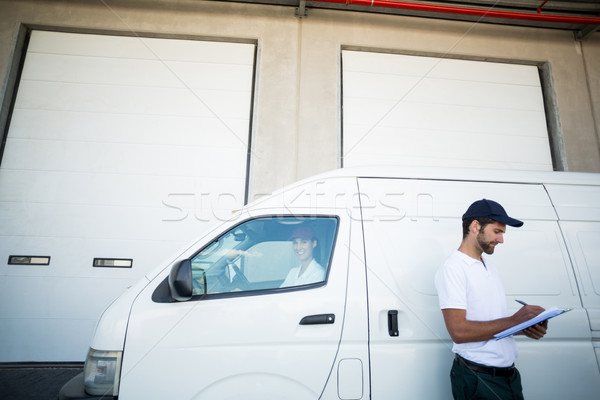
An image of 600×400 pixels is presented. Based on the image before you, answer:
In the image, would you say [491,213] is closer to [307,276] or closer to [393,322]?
[393,322]

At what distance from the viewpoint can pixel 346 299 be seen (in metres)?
1.97

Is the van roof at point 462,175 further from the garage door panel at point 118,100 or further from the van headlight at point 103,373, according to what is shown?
the garage door panel at point 118,100

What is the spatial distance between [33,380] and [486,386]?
5176mm

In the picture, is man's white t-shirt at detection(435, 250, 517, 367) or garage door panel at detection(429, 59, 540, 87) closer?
man's white t-shirt at detection(435, 250, 517, 367)

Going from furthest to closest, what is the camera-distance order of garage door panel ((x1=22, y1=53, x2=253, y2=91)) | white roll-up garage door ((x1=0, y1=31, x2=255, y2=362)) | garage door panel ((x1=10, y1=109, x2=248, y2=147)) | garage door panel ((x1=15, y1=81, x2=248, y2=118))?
garage door panel ((x1=22, y1=53, x2=253, y2=91)) → garage door panel ((x1=15, y1=81, x2=248, y2=118)) → garage door panel ((x1=10, y1=109, x2=248, y2=147)) → white roll-up garage door ((x1=0, y1=31, x2=255, y2=362))

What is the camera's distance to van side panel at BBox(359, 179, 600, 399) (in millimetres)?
1931

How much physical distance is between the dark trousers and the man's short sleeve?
36 cm

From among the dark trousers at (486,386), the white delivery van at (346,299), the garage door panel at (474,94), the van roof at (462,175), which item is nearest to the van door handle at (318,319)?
the white delivery van at (346,299)

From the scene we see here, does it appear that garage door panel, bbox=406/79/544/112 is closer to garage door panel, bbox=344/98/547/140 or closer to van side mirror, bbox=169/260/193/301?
garage door panel, bbox=344/98/547/140

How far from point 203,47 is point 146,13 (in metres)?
1.18

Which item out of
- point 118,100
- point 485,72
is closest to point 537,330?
point 485,72

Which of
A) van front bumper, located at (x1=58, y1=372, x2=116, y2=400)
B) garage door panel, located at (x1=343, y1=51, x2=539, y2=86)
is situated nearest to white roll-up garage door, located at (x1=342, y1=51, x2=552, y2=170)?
garage door panel, located at (x1=343, y1=51, x2=539, y2=86)

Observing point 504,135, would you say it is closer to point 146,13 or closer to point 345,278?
point 345,278

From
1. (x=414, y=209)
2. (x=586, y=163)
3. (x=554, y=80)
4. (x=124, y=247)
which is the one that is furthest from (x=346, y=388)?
(x=554, y=80)
